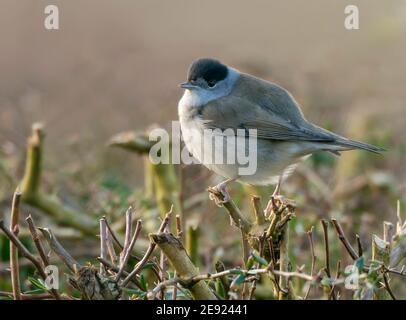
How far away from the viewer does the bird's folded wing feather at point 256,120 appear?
346 centimetres

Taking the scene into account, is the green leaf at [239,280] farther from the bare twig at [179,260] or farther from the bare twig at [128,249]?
the bare twig at [128,249]

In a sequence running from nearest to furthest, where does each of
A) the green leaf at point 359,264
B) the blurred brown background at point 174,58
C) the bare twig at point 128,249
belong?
the green leaf at point 359,264
the bare twig at point 128,249
the blurred brown background at point 174,58

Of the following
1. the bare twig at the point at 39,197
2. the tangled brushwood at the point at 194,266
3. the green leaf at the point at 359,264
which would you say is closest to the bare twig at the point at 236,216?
the tangled brushwood at the point at 194,266

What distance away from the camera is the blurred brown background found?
6301 mm

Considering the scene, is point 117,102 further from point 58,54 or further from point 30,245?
point 30,245

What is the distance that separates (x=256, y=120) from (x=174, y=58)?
Answer: 4.34 meters

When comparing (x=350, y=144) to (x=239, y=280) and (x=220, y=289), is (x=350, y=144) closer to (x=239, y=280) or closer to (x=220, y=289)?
(x=220, y=289)

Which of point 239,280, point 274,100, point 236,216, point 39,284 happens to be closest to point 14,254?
point 39,284

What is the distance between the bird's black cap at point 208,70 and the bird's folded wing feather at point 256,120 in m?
0.13

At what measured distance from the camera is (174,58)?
305 inches

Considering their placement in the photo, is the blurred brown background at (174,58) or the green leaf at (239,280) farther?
the blurred brown background at (174,58)

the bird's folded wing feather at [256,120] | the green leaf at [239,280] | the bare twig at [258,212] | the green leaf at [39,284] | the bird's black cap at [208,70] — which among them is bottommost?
the green leaf at [39,284]

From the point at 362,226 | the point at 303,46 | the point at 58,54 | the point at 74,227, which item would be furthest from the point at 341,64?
the point at 74,227
